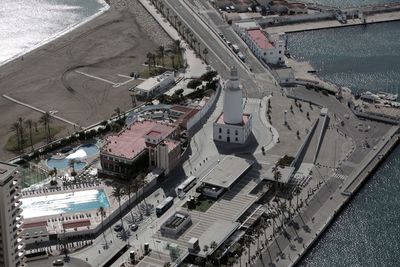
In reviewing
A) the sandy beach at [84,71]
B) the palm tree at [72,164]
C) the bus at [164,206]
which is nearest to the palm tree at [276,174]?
the bus at [164,206]

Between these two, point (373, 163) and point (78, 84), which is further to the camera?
point (78, 84)

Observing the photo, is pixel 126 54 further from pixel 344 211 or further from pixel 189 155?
pixel 344 211

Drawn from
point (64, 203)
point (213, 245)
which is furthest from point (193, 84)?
point (213, 245)

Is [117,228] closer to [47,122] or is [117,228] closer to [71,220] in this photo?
[71,220]

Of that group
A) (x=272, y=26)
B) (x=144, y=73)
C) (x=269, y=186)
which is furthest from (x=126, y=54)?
(x=269, y=186)

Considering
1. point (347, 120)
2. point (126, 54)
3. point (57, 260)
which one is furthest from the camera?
point (126, 54)

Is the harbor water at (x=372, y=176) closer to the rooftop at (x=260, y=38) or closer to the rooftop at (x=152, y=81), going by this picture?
the rooftop at (x=260, y=38)

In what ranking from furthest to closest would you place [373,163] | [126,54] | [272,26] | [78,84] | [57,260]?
1. [272,26]
2. [126,54]
3. [78,84]
4. [373,163]
5. [57,260]
